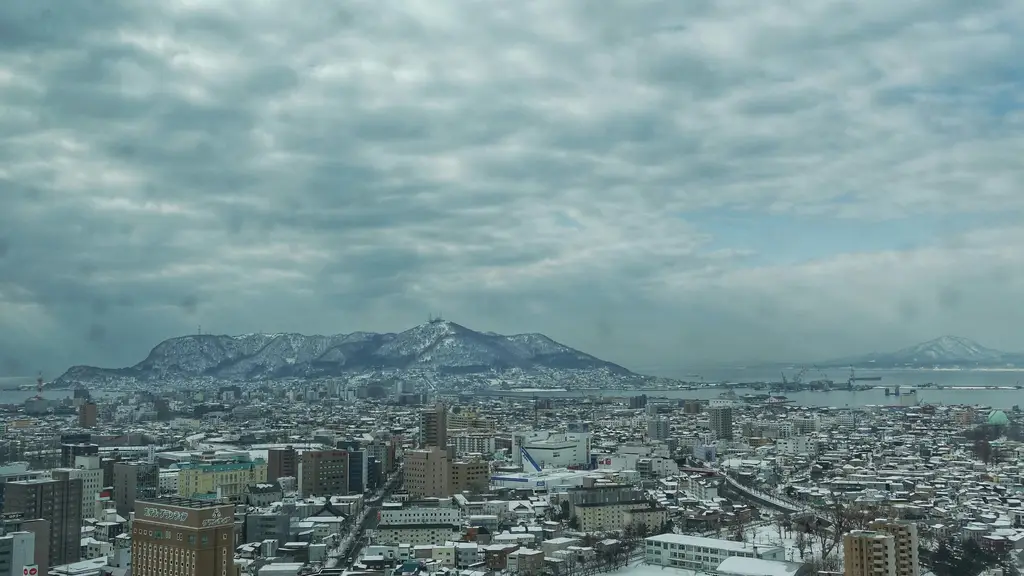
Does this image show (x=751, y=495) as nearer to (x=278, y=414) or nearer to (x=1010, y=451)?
(x=1010, y=451)

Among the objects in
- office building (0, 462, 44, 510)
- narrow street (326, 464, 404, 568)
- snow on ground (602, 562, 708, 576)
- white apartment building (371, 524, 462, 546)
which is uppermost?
office building (0, 462, 44, 510)

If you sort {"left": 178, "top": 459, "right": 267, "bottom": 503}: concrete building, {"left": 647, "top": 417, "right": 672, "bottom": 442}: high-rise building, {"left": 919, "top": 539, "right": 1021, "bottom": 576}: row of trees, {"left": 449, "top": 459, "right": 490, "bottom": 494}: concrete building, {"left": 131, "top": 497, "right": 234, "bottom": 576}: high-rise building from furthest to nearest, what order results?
{"left": 647, "top": 417, "right": 672, "bottom": 442}: high-rise building, {"left": 449, "top": 459, "right": 490, "bottom": 494}: concrete building, {"left": 178, "top": 459, "right": 267, "bottom": 503}: concrete building, {"left": 919, "top": 539, "right": 1021, "bottom": 576}: row of trees, {"left": 131, "top": 497, "right": 234, "bottom": 576}: high-rise building

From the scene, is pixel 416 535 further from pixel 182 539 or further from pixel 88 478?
pixel 88 478

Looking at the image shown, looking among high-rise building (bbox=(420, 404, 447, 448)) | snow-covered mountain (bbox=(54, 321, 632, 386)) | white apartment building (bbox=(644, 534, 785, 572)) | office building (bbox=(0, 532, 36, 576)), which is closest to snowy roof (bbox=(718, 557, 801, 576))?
white apartment building (bbox=(644, 534, 785, 572))

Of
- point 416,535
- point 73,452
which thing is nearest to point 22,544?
point 416,535

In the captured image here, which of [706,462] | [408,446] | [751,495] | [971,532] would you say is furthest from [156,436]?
[971,532]

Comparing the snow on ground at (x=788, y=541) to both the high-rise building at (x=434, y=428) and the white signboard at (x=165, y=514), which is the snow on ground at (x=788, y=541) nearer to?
the white signboard at (x=165, y=514)

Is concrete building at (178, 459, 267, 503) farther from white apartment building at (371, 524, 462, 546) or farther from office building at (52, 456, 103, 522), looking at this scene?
white apartment building at (371, 524, 462, 546)
